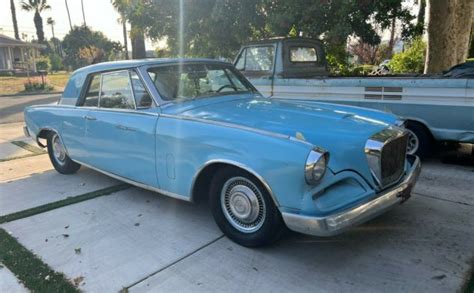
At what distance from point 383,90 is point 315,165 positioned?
134 inches

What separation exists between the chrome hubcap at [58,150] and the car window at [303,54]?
13.4ft

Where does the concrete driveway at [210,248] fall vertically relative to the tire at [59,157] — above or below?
below

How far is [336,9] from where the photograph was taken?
8.29 metres

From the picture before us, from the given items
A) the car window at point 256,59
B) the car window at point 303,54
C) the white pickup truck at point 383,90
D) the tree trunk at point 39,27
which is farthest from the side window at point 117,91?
the tree trunk at point 39,27

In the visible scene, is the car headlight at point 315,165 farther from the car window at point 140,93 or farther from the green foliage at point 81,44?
the green foliage at point 81,44

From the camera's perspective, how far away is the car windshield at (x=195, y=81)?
420cm

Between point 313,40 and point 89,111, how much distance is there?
4.66 metres

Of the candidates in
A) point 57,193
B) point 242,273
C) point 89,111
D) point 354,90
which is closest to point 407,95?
point 354,90

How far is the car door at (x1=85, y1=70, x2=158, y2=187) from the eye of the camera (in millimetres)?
4027

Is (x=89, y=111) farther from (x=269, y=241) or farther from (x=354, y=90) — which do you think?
(x=354, y=90)

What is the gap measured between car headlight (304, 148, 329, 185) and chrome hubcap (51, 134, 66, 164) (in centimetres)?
400

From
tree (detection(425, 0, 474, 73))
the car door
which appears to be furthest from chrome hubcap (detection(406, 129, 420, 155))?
tree (detection(425, 0, 474, 73))

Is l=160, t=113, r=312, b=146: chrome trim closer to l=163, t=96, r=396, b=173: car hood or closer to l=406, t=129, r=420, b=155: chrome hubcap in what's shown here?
l=163, t=96, r=396, b=173: car hood

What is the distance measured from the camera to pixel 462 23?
9328 mm
